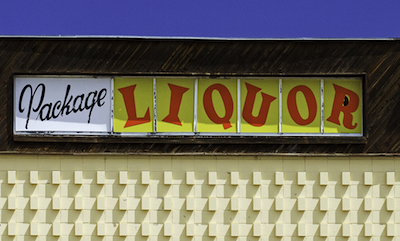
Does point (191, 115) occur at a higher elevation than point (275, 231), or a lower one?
higher

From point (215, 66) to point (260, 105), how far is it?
178cm

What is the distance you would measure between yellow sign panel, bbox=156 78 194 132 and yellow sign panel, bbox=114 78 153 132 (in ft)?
0.97

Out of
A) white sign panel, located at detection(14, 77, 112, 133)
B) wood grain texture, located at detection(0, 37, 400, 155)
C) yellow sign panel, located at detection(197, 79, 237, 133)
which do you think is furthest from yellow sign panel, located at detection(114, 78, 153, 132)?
yellow sign panel, located at detection(197, 79, 237, 133)

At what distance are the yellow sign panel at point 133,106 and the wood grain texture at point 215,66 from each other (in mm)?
393

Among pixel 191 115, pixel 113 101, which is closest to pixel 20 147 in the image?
pixel 113 101

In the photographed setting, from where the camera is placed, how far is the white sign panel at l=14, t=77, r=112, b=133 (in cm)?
1052

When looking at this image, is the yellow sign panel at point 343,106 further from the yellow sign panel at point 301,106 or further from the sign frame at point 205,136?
the yellow sign panel at point 301,106

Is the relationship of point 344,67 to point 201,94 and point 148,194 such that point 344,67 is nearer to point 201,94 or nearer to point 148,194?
point 201,94

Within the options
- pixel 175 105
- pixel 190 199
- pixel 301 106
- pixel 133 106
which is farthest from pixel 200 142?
pixel 301 106

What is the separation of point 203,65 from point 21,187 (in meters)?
6.35

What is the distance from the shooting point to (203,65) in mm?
10547

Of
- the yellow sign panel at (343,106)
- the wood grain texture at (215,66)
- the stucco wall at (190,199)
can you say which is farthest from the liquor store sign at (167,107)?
the stucco wall at (190,199)

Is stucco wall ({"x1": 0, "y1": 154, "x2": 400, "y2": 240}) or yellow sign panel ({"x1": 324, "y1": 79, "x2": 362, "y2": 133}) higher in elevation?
yellow sign panel ({"x1": 324, "y1": 79, "x2": 362, "y2": 133})

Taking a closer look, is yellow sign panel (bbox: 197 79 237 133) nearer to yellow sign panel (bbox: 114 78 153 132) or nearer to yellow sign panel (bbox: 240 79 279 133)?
yellow sign panel (bbox: 240 79 279 133)
